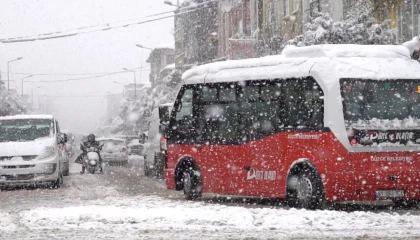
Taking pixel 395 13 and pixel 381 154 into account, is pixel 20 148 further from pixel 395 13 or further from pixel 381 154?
pixel 395 13

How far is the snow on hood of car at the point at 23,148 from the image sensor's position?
23922 millimetres

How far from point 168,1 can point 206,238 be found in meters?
46.6

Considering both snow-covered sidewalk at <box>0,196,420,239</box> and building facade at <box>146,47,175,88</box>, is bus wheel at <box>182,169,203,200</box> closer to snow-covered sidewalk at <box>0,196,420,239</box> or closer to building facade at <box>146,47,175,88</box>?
snow-covered sidewalk at <box>0,196,420,239</box>

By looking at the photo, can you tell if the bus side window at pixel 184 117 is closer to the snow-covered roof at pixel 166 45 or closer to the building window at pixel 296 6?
the building window at pixel 296 6

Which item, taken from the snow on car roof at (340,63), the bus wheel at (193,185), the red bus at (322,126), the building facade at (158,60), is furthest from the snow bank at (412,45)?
the building facade at (158,60)

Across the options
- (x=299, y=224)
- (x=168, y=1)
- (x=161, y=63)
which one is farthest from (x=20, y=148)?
(x=161, y=63)

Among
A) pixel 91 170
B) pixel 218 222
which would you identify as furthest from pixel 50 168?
pixel 218 222

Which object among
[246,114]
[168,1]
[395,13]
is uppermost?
[168,1]

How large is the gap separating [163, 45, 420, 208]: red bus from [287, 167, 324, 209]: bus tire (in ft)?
0.05

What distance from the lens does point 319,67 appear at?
15883 mm

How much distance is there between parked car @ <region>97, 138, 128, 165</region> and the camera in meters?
47.1

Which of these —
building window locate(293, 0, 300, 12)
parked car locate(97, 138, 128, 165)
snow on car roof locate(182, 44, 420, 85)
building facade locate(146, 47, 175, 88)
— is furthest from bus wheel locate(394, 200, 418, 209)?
building facade locate(146, 47, 175, 88)

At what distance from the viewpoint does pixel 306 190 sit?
1608cm

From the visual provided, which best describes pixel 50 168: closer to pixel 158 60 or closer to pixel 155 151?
pixel 155 151
